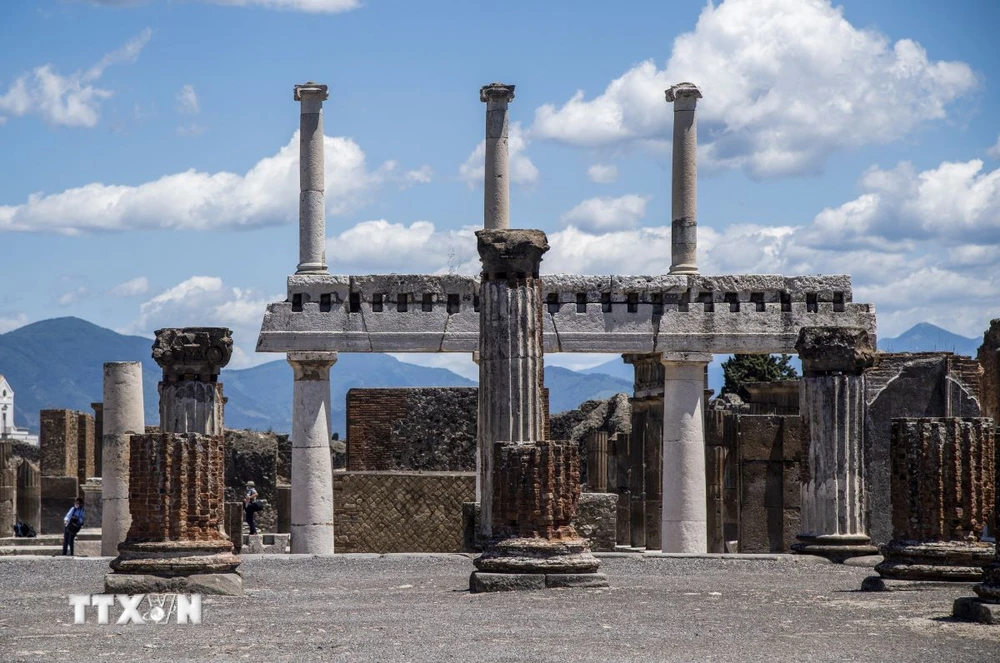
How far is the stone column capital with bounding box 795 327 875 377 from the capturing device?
65.8ft

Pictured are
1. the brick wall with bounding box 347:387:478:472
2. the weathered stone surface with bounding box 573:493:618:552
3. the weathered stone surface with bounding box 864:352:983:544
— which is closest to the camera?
the weathered stone surface with bounding box 864:352:983:544

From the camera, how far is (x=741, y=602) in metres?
A: 14.9

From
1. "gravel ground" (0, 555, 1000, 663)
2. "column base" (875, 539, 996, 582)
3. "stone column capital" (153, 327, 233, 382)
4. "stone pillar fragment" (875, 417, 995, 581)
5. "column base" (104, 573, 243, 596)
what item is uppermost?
"stone column capital" (153, 327, 233, 382)

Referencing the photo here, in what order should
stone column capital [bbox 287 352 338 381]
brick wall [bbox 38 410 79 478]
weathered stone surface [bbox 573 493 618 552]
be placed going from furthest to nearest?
brick wall [bbox 38 410 79 478] → weathered stone surface [bbox 573 493 618 552] → stone column capital [bbox 287 352 338 381]

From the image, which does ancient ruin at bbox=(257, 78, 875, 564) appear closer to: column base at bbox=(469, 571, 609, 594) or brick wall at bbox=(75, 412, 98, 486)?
column base at bbox=(469, 571, 609, 594)

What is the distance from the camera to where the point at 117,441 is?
72.6 feet

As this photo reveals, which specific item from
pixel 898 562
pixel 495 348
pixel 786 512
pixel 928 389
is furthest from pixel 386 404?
pixel 898 562

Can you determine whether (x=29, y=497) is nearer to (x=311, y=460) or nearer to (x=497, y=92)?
(x=311, y=460)

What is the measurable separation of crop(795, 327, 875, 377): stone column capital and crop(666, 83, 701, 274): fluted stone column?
4.62 meters

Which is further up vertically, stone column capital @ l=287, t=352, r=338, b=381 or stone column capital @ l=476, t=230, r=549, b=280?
stone column capital @ l=476, t=230, r=549, b=280

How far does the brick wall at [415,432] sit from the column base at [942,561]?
17.4 meters

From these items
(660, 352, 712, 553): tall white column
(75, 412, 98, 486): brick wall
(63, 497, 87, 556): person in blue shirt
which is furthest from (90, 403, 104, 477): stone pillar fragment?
(660, 352, 712, 553): tall white column

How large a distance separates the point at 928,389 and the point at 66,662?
15103mm

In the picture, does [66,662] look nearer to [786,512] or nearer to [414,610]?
[414,610]
